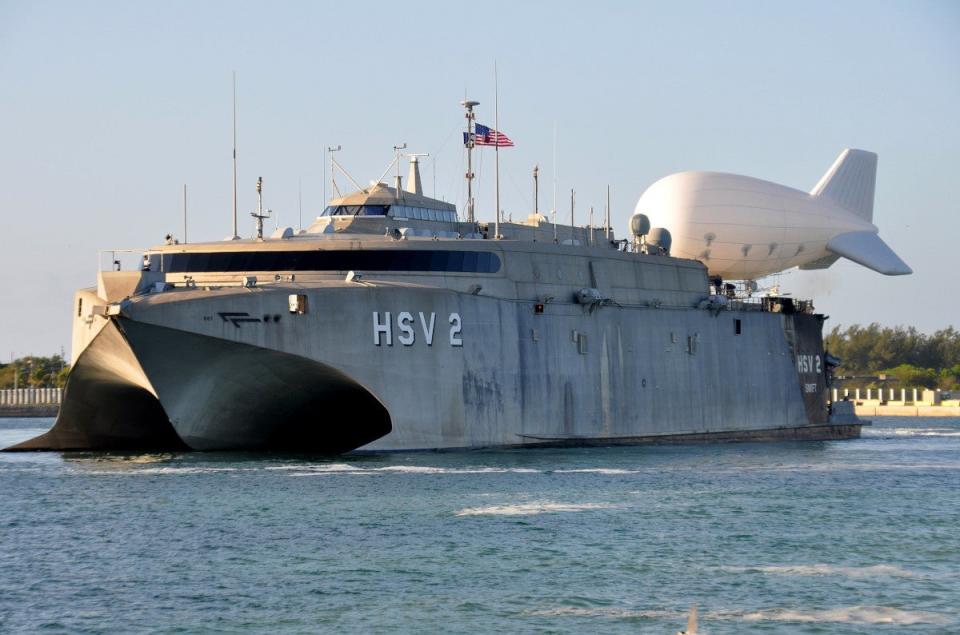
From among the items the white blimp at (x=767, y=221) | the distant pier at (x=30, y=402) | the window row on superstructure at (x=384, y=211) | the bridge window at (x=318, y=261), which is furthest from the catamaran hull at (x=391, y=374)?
the distant pier at (x=30, y=402)

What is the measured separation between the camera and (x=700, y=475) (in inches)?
1528

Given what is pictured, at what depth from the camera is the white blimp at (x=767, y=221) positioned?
64125 millimetres

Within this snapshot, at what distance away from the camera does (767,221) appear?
65.3 m

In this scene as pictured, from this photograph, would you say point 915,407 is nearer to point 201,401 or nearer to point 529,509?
point 201,401

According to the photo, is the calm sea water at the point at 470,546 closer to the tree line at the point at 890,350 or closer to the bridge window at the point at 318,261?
the bridge window at the point at 318,261

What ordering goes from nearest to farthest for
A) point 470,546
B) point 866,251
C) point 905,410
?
point 470,546 < point 866,251 < point 905,410

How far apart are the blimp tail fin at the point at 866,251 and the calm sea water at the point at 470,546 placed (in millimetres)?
26385

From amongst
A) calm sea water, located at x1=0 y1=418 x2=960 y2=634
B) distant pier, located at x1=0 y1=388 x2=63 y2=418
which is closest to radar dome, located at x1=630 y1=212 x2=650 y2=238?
calm sea water, located at x1=0 y1=418 x2=960 y2=634

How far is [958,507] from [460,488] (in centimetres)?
1129

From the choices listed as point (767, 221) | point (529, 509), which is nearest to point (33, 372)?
point (767, 221)

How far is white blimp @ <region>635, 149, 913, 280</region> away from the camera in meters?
64.1

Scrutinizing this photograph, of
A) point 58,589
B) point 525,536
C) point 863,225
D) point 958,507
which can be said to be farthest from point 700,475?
point 863,225

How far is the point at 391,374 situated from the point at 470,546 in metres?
14.2

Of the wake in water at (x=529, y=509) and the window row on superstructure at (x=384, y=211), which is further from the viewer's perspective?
the window row on superstructure at (x=384, y=211)
